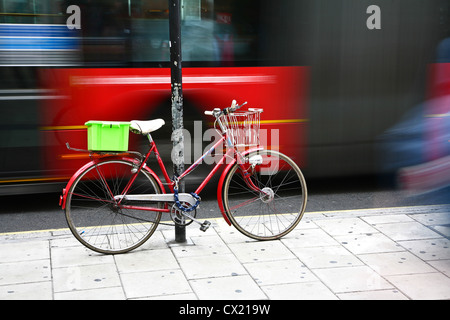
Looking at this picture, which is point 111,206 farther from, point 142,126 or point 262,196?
point 262,196

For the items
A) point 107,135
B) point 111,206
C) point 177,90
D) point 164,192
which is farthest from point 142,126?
point 111,206

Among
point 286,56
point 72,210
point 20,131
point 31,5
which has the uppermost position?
point 31,5

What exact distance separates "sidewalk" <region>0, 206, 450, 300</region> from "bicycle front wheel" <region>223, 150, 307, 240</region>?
14cm

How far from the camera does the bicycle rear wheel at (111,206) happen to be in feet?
16.3

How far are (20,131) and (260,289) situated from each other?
3.17m

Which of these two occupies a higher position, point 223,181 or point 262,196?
point 223,181

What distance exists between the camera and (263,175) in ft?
18.2

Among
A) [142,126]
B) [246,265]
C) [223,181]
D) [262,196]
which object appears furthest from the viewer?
[262,196]

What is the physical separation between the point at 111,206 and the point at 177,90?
1.07m

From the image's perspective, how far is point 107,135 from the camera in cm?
483

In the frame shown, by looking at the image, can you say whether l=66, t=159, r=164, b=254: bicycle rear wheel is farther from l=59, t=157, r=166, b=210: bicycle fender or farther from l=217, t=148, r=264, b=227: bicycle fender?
l=217, t=148, r=264, b=227: bicycle fender

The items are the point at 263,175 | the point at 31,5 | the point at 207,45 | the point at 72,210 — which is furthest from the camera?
the point at 207,45

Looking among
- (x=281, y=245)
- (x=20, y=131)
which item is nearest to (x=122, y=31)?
(x=20, y=131)

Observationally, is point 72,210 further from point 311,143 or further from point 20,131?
point 311,143
